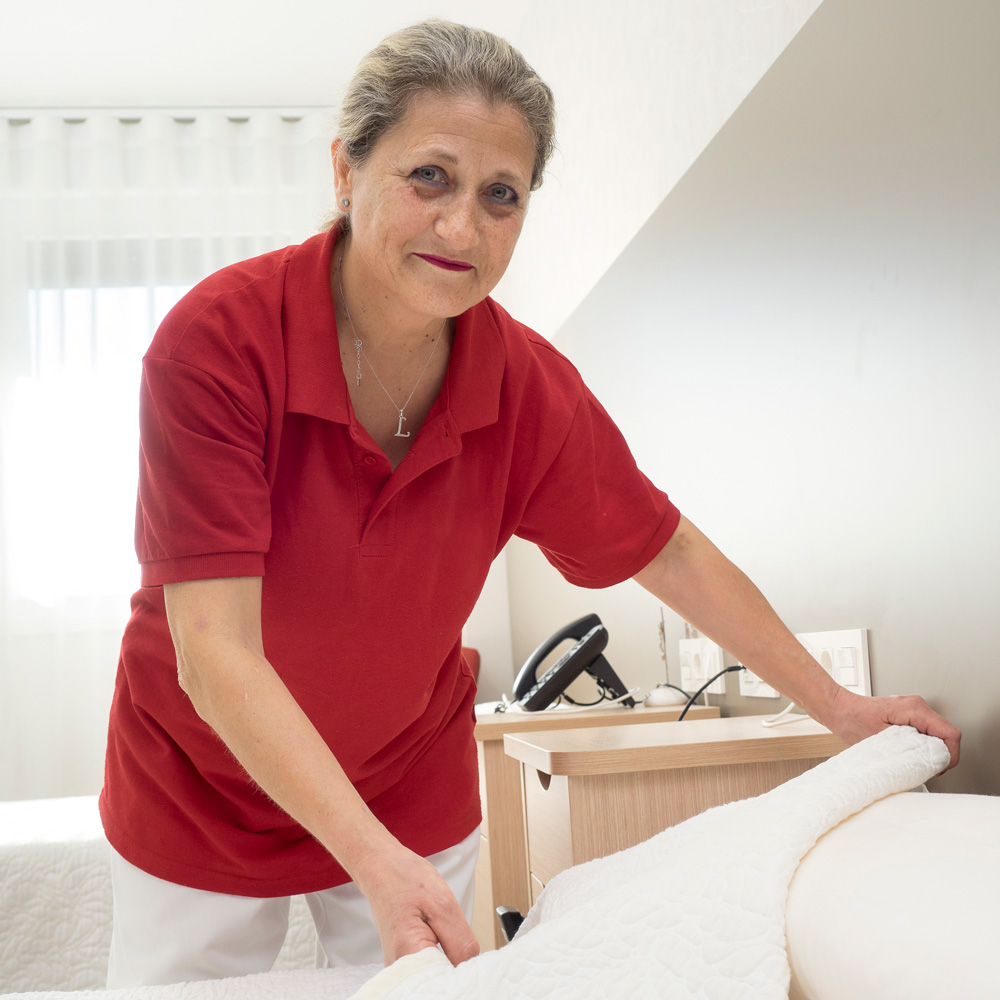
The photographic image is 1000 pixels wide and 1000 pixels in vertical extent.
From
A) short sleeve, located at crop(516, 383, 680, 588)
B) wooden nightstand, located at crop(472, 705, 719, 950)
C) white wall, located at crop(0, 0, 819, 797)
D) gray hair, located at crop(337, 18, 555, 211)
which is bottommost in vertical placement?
wooden nightstand, located at crop(472, 705, 719, 950)

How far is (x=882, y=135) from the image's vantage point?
3.95 ft

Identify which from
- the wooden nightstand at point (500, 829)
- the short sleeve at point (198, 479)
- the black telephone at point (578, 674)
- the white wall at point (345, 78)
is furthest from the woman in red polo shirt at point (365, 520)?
the white wall at point (345, 78)

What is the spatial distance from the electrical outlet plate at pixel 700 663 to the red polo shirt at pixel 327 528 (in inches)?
28.9

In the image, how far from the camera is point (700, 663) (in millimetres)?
1958

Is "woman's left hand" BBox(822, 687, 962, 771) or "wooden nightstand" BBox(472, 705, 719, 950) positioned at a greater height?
"woman's left hand" BBox(822, 687, 962, 771)

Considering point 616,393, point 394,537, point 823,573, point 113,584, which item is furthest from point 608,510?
point 113,584

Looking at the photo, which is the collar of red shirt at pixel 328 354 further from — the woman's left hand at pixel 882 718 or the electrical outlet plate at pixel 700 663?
the electrical outlet plate at pixel 700 663

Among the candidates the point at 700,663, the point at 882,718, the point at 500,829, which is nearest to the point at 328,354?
the point at 882,718

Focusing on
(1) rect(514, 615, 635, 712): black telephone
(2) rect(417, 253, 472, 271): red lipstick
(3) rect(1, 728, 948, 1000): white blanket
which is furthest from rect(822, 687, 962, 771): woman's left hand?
(1) rect(514, 615, 635, 712): black telephone

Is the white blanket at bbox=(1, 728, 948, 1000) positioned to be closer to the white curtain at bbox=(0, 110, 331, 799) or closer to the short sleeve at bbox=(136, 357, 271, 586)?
the short sleeve at bbox=(136, 357, 271, 586)

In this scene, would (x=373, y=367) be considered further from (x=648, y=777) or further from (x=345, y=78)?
(x=345, y=78)

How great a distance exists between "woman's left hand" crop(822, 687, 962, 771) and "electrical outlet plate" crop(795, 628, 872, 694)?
18cm

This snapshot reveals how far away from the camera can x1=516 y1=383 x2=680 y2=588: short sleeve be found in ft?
3.86

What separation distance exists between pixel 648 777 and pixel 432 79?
828mm
